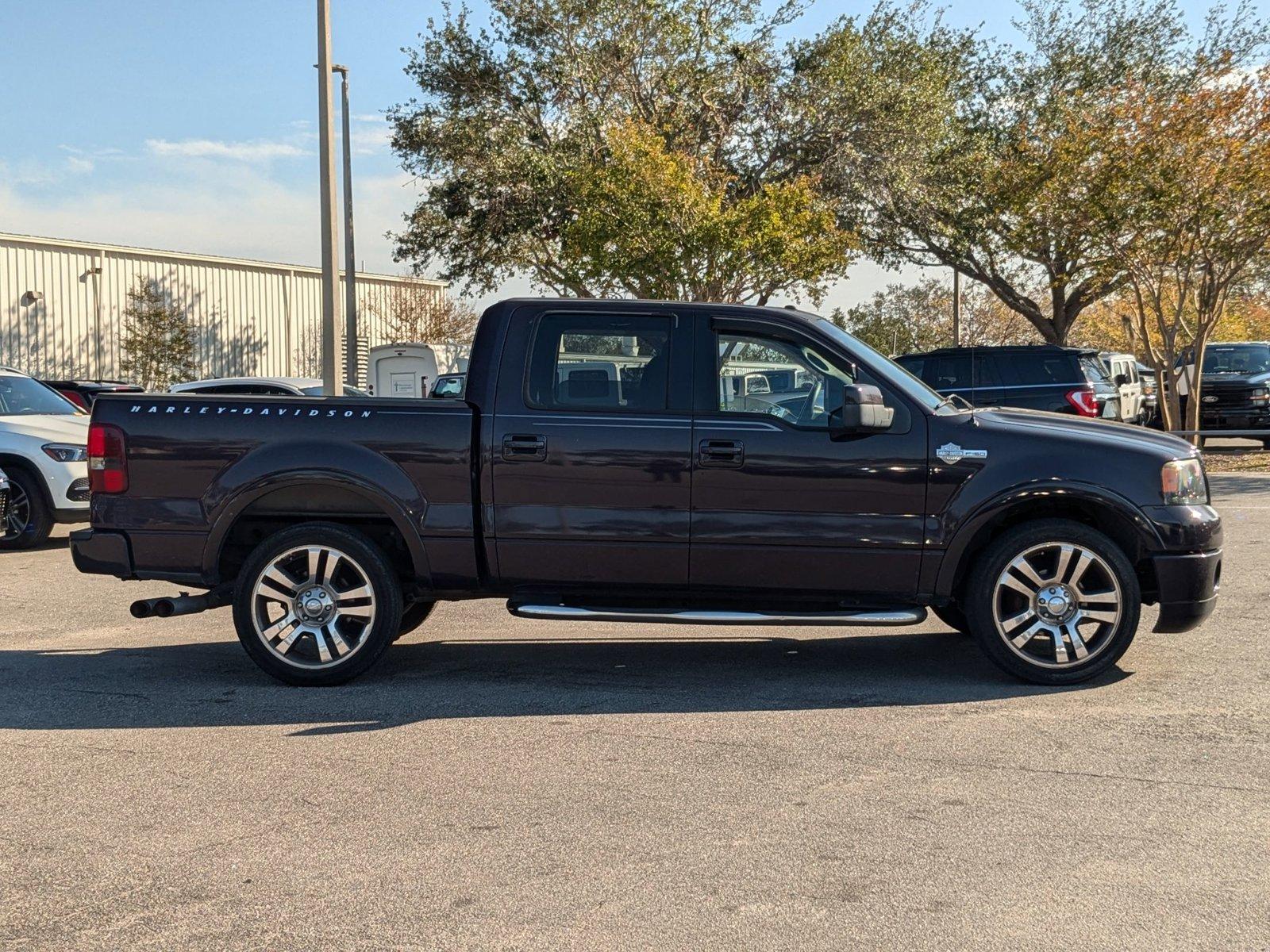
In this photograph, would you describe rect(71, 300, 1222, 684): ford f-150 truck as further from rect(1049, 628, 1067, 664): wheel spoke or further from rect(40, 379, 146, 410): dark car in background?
rect(40, 379, 146, 410): dark car in background

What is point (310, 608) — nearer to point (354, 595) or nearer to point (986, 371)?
point (354, 595)

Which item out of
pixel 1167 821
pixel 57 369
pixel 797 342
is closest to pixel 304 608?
pixel 797 342

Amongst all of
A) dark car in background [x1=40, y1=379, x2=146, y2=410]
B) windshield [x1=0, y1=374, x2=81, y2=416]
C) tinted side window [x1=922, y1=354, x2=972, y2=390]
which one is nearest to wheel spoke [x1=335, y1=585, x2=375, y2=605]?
windshield [x1=0, y1=374, x2=81, y2=416]

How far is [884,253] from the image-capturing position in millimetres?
35062

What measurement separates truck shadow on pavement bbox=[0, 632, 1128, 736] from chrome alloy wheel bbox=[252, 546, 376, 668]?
0.67 feet

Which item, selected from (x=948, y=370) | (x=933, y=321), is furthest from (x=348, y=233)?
(x=933, y=321)

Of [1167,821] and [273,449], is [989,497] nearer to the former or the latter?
[1167,821]

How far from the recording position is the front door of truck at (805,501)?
6.45 m

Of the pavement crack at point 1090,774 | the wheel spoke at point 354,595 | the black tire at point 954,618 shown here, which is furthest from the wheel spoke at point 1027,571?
the wheel spoke at point 354,595

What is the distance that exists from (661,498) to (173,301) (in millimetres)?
40916

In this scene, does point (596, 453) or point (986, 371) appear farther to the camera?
point (986, 371)

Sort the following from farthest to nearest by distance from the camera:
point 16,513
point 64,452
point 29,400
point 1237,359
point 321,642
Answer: point 1237,359 → point 29,400 → point 64,452 → point 16,513 → point 321,642

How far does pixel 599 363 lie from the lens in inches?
265

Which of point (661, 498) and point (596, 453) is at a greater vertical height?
point (596, 453)
